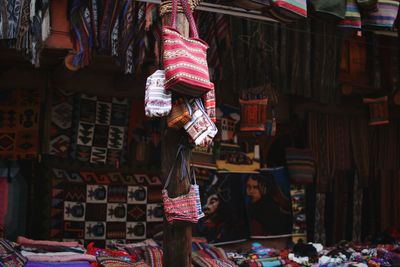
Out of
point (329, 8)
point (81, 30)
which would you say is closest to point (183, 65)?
point (329, 8)

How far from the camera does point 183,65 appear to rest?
11.7ft

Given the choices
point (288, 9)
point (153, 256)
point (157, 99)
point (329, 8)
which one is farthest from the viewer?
point (153, 256)

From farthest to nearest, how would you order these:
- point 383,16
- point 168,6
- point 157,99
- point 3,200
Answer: point 3,200
point 383,16
point 168,6
point 157,99

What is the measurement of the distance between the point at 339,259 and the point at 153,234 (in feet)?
7.67

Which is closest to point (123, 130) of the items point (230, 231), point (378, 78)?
point (230, 231)

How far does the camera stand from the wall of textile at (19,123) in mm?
6824

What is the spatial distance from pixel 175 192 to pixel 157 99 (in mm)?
640

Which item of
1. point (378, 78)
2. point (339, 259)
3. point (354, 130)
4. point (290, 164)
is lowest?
point (339, 259)

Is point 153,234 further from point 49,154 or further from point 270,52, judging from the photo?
point 270,52

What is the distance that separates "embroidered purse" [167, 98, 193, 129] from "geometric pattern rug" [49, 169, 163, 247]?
3.57m

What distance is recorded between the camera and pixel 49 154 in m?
6.96

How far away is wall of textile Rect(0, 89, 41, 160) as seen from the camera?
6.82m

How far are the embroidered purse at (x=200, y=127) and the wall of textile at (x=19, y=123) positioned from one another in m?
3.66

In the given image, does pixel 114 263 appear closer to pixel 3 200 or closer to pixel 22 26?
pixel 3 200
